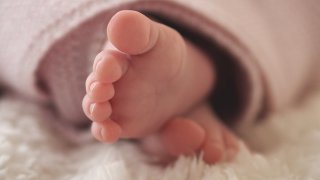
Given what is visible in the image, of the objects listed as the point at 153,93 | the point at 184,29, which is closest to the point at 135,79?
the point at 153,93

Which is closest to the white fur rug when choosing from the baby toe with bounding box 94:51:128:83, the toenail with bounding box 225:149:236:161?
the toenail with bounding box 225:149:236:161

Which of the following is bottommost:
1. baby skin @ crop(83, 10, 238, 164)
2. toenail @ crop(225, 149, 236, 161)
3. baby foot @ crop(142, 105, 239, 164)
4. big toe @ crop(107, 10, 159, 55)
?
toenail @ crop(225, 149, 236, 161)

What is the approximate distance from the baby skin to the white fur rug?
30 millimetres

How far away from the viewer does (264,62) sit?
2.17ft

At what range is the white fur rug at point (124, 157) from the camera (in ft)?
1.72

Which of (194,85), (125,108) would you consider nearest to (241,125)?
(194,85)

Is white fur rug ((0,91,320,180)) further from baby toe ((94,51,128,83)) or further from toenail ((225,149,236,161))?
baby toe ((94,51,128,83))

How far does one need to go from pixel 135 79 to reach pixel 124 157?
0.13m

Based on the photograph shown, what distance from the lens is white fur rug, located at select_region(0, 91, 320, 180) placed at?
1.72ft

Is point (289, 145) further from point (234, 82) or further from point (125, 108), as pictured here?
point (125, 108)

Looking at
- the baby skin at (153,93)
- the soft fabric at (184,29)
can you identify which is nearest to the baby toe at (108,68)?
the baby skin at (153,93)

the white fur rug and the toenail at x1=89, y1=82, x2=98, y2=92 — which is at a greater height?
the toenail at x1=89, y1=82, x2=98, y2=92

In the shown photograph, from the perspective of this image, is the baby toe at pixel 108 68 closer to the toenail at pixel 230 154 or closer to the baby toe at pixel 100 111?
the baby toe at pixel 100 111

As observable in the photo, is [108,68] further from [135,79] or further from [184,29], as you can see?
[184,29]
